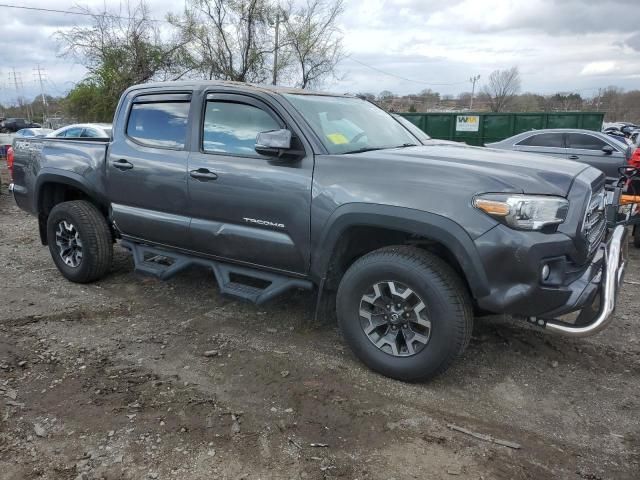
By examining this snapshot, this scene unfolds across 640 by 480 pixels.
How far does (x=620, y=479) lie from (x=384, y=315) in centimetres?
149

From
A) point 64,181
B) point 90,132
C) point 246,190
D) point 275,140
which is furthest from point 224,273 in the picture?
point 90,132

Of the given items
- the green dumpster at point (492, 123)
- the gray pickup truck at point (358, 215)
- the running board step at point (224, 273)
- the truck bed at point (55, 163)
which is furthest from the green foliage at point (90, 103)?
the gray pickup truck at point (358, 215)

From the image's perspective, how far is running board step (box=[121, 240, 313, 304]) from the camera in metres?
3.84

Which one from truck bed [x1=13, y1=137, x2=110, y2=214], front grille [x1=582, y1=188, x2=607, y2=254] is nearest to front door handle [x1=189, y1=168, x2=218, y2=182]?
truck bed [x1=13, y1=137, x2=110, y2=214]

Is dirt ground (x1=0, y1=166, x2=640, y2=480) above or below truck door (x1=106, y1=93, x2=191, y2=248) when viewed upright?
below

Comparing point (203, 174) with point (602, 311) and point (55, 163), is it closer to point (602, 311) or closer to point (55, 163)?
point (55, 163)

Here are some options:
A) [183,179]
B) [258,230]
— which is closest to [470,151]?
[258,230]

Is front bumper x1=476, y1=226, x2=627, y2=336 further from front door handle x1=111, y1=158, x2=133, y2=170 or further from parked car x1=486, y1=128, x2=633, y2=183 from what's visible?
parked car x1=486, y1=128, x2=633, y2=183

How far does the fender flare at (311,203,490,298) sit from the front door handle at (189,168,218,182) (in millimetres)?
1048

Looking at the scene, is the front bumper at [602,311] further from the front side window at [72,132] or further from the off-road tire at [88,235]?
the front side window at [72,132]

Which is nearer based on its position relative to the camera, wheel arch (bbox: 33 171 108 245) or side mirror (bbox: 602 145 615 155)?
wheel arch (bbox: 33 171 108 245)

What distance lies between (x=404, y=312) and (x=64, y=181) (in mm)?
3703

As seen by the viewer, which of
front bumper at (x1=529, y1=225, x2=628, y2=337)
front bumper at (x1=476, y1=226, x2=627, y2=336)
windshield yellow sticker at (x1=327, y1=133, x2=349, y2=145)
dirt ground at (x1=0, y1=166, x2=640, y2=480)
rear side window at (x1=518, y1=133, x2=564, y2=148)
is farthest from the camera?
rear side window at (x1=518, y1=133, x2=564, y2=148)

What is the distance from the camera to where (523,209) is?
288cm
